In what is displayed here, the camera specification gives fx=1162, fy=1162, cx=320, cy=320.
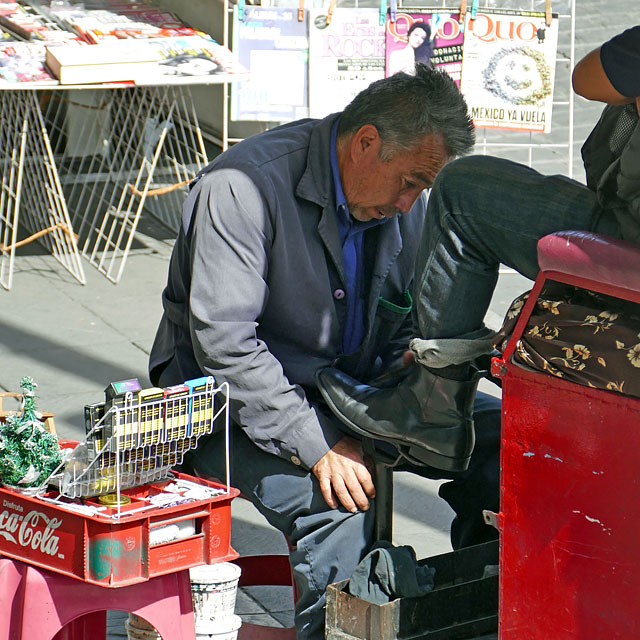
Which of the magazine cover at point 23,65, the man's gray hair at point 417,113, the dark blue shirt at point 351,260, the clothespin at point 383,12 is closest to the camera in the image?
the man's gray hair at point 417,113

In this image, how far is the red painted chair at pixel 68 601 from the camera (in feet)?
7.27

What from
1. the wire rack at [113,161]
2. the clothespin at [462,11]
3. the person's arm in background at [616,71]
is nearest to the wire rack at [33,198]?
the wire rack at [113,161]

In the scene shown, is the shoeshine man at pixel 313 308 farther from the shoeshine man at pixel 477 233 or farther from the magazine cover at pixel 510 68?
the magazine cover at pixel 510 68

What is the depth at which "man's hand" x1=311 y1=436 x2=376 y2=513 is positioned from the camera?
2.52 metres

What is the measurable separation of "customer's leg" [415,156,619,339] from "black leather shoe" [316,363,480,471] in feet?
0.40

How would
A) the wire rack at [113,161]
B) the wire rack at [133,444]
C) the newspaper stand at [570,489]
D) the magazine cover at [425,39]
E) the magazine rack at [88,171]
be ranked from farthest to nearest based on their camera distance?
the wire rack at [113,161] → the magazine rack at [88,171] → the magazine cover at [425,39] → the wire rack at [133,444] → the newspaper stand at [570,489]

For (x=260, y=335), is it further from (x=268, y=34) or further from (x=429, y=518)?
(x=268, y=34)

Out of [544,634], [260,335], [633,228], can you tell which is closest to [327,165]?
[260,335]

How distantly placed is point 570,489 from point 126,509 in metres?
0.84

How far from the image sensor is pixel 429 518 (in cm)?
361

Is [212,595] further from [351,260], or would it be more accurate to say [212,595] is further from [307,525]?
[351,260]

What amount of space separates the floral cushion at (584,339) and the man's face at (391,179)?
22.8 inches

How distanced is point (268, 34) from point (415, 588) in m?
3.51

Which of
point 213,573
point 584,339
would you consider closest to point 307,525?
point 213,573
